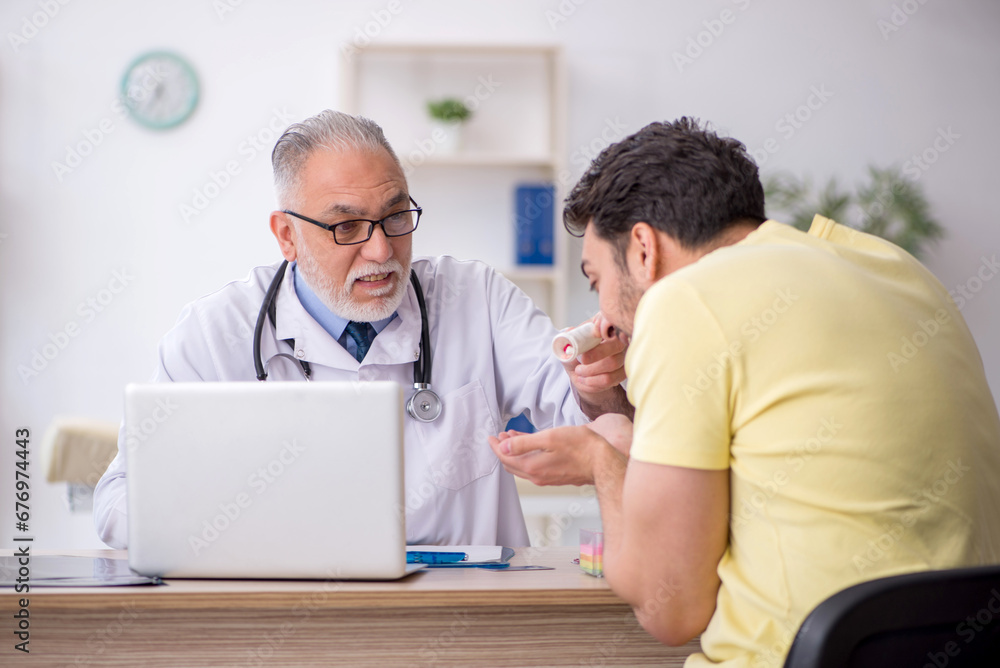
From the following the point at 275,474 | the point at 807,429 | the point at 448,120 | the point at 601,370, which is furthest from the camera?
the point at 448,120

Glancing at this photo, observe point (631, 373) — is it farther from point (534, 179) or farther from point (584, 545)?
point (534, 179)

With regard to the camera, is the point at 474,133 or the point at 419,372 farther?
the point at 474,133

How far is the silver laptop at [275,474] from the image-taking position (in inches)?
45.1

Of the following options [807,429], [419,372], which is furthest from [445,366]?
[807,429]

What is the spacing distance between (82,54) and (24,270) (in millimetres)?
933

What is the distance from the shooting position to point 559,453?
1.26m

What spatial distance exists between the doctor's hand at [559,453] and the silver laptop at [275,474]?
20 centimetres

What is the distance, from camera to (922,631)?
0.80m

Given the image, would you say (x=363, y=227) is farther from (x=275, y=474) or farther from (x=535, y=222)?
(x=535, y=222)

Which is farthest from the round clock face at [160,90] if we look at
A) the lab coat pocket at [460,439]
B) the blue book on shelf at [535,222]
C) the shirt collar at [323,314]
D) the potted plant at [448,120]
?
the lab coat pocket at [460,439]

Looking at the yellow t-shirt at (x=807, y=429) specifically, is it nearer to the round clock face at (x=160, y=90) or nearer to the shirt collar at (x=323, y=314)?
the shirt collar at (x=323, y=314)

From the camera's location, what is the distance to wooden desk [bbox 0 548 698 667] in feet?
3.72

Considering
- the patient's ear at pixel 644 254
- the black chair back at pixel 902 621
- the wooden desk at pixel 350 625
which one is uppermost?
the patient's ear at pixel 644 254

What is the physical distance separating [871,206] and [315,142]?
8.78 feet
